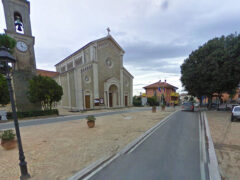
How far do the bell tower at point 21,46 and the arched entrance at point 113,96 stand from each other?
13844 mm

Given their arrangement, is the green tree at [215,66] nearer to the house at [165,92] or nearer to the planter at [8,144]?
the planter at [8,144]

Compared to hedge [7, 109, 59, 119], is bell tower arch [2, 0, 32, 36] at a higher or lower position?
higher

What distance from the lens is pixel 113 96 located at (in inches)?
987

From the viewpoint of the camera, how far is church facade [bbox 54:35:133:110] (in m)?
20.0

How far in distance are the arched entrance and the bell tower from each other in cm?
1384

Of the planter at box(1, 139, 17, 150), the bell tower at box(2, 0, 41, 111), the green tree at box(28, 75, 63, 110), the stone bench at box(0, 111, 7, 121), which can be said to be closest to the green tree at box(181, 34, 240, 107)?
the planter at box(1, 139, 17, 150)

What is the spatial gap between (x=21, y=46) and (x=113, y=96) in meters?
18.1

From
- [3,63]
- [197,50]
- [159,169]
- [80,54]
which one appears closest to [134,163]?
[159,169]

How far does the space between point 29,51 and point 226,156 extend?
75.7ft

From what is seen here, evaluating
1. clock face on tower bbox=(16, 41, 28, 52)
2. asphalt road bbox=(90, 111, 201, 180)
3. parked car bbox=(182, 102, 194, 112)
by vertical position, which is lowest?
parked car bbox=(182, 102, 194, 112)

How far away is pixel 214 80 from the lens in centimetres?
1441

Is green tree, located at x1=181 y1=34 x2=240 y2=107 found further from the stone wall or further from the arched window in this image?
the arched window

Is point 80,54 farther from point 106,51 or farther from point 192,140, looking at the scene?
point 192,140

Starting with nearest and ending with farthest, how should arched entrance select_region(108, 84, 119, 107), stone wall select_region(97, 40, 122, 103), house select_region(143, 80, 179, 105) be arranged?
stone wall select_region(97, 40, 122, 103) < arched entrance select_region(108, 84, 119, 107) < house select_region(143, 80, 179, 105)
